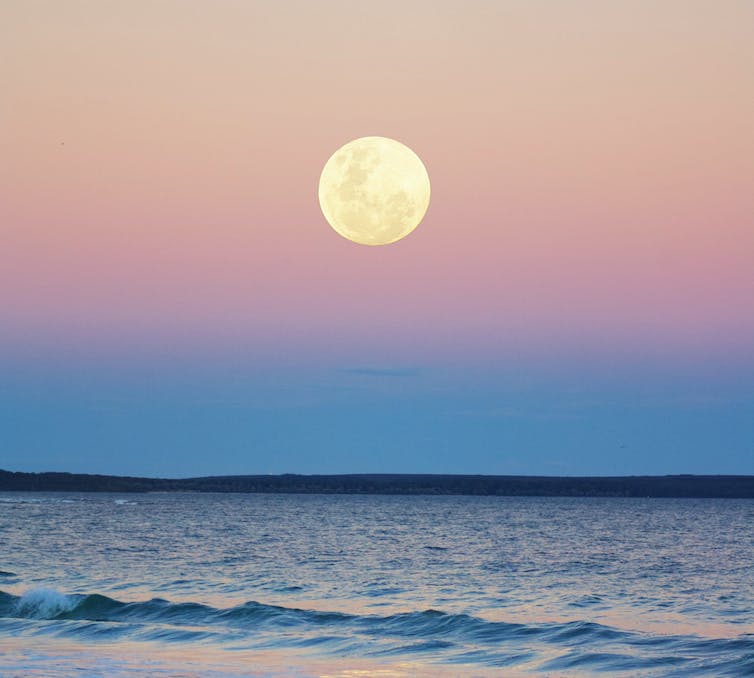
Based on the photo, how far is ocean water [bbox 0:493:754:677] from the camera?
1035 inches

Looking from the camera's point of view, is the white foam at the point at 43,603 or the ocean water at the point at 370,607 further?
the white foam at the point at 43,603

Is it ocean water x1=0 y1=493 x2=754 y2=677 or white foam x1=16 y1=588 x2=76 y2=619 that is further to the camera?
white foam x1=16 y1=588 x2=76 y2=619

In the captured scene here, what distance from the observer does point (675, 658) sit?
26453 millimetres

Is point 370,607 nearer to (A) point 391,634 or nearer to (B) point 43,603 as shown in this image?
(A) point 391,634

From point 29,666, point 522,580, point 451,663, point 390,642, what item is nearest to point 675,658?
point 451,663

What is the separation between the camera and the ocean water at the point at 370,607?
2630 cm

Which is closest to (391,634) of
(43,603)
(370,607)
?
(370,607)

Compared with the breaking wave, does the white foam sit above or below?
above

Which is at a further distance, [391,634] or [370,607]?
[370,607]

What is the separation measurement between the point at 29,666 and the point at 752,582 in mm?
30309

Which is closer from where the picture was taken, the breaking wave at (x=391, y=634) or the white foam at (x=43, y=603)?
the breaking wave at (x=391, y=634)

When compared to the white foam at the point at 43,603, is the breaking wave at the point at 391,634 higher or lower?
lower

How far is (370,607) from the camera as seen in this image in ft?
120

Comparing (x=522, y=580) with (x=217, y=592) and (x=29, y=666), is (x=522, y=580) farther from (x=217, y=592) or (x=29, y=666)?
(x=29, y=666)
